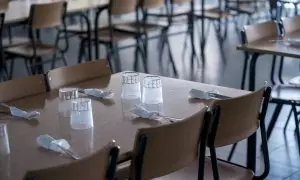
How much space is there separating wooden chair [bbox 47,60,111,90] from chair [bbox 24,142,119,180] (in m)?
0.99

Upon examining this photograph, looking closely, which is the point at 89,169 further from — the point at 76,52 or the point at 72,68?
the point at 76,52

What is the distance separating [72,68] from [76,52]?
Result: 3.95 metres

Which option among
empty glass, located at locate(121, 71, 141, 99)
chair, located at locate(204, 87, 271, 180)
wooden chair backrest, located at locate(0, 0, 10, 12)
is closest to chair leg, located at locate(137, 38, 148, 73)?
wooden chair backrest, located at locate(0, 0, 10, 12)

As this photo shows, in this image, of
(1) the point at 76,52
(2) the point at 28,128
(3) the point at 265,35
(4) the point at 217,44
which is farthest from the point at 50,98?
(4) the point at 217,44

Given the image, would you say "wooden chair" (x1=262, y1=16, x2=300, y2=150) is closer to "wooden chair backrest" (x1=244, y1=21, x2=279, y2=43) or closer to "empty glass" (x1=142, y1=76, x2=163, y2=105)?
"wooden chair backrest" (x1=244, y1=21, x2=279, y2=43)

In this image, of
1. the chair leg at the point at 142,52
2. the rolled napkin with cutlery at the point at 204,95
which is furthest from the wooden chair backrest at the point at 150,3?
the rolled napkin with cutlery at the point at 204,95

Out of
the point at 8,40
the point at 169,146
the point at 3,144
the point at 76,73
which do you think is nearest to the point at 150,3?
the point at 8,40

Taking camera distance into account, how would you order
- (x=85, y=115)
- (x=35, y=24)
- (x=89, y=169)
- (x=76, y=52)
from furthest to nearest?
1. (x=76, y=52)
2. (x=35, y=24)
3. (x=85, y=115)
4. (x=89, y=169)

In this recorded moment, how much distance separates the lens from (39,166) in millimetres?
1660

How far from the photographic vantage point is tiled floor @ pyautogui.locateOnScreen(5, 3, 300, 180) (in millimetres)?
3500

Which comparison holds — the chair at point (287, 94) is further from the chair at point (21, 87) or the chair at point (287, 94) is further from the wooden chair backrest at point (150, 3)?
the wooden chair backrest at point (150, 3)

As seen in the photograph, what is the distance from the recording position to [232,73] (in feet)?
18.4

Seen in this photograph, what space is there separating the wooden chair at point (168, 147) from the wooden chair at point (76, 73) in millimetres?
870

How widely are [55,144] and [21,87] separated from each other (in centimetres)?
75
